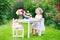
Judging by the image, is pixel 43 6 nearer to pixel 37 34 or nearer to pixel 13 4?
pixel 13 4

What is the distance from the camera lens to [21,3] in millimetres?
12555

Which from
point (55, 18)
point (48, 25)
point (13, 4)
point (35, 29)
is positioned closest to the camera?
point (35, 29)

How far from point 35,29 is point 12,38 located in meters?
0.98

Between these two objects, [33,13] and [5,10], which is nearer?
[5,10]

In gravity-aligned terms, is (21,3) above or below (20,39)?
above

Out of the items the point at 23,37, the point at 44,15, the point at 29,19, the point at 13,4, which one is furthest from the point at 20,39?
the point at 13,4

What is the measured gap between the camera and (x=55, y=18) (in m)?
10.1

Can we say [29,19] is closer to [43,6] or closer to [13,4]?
[43,6]

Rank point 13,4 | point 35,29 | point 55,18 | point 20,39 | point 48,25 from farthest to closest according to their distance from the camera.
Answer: point 13,4
point 48,25
point 55,18
point 35,29
point 20,39

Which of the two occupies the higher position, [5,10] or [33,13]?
[5,10]

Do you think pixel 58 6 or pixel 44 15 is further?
pixel 44 15

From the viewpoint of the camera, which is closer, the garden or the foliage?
the garden

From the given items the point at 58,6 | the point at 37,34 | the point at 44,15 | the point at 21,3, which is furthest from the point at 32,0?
the point at 37,34

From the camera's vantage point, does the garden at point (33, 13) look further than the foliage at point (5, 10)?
No
